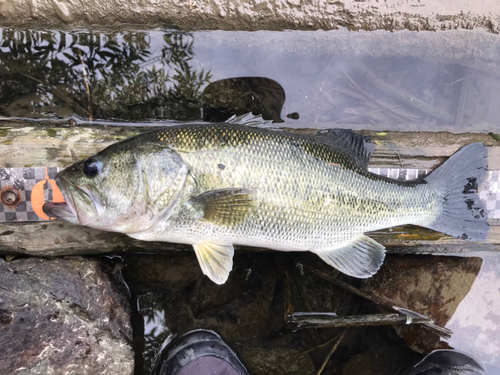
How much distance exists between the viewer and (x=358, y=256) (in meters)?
2.68

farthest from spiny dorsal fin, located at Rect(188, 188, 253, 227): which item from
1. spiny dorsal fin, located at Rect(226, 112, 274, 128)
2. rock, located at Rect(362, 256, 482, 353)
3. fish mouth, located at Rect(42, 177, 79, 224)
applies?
rock, located at Rect(362, 256, 482, 353)

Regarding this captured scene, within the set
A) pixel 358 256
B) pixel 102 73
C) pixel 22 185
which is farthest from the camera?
pixel 102 73

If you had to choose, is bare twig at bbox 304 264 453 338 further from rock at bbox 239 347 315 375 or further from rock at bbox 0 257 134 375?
rock at bbox 0 257 134 375

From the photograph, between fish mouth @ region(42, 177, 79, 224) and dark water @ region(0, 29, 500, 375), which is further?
dark water @ region(0, 29, 500, 375)

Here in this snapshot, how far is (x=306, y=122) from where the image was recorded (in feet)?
10.6

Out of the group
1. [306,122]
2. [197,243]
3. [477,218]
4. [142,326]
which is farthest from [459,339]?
Answer: [142,326]

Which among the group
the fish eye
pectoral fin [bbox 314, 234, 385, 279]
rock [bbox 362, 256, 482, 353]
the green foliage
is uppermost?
the green foliage

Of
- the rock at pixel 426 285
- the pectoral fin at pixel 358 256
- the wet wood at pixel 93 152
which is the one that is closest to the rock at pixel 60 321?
Result: the wet wood at pixel 93 152

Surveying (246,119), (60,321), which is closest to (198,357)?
(60,321)

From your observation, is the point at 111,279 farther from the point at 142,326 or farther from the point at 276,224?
the point at 276,224

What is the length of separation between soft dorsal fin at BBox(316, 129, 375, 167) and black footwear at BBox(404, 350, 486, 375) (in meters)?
2.09

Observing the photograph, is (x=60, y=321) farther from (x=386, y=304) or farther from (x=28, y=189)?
(x=386, y=304)

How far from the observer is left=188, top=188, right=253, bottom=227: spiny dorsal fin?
2219mm

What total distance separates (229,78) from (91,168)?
Answer: 1.52 meters
